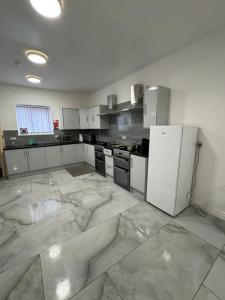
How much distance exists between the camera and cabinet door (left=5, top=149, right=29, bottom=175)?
367 centimetres

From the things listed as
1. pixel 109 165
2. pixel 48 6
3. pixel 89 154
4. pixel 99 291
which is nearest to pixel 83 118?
pixel 89 154

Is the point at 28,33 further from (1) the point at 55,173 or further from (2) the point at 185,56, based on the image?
(1) the point at 55,173

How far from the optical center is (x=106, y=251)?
154cm

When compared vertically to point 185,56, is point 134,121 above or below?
below

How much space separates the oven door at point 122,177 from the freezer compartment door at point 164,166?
2.14 ft

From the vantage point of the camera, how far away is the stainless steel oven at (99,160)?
3.85m

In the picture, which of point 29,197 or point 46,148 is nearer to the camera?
point 29,197

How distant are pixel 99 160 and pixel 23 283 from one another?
2965 mm

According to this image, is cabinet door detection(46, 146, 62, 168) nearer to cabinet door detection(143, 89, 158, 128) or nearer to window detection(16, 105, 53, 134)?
window detection(16, 105, 53, 134)

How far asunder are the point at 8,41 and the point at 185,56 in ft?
9.25

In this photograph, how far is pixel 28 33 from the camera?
184cm

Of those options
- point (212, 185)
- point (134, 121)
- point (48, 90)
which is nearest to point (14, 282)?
point (212, 185)

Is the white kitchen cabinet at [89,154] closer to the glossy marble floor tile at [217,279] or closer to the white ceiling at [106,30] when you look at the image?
the white ceiling at [106,30]

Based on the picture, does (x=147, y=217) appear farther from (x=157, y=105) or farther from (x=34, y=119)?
(x=34, y=119)
